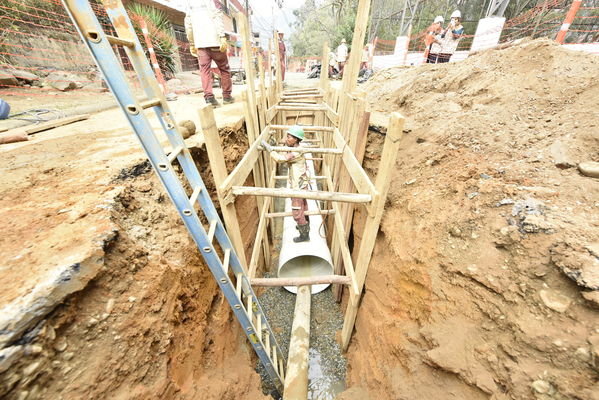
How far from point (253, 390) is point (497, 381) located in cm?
198

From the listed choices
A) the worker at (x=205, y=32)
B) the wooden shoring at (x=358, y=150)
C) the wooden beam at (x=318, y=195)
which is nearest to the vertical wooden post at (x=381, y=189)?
the wooden beam at (x=318, y=195)

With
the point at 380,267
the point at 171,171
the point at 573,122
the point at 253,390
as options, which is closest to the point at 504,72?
the point at 573,122

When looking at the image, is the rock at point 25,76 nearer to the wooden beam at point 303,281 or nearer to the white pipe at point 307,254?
the white pipe at point 307,254

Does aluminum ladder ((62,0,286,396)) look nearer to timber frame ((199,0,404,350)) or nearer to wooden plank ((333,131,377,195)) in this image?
timber frame ((199,0,404,350))

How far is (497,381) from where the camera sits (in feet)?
4.43

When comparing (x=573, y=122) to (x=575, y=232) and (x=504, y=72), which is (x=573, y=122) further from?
(x=504, y=72)

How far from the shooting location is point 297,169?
3.49 meters

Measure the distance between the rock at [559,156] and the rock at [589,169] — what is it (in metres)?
0.08

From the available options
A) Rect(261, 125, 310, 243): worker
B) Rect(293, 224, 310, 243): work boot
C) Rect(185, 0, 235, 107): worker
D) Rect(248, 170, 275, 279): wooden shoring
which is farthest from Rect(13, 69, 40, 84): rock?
Rect(293, 224, 310, 243): work boot

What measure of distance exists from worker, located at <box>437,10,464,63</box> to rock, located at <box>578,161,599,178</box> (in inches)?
275

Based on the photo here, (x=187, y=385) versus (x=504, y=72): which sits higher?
(x=504, y=72)

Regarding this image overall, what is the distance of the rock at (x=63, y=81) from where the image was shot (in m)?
6.26

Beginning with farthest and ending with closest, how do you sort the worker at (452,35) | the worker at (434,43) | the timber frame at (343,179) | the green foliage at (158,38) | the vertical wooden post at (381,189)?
the green foliage at (158,38) < the worker at (434,43) < the worker at (452,35) < the timber frame at (343,179) < the vertical wooden post at (381,189)

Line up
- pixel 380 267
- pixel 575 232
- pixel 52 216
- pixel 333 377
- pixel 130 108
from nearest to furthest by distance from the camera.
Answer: pixel 130 108 → pixel 575 232 → pixel 52 216 → pixel 380 267 → pixel 333 377
